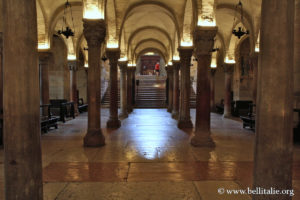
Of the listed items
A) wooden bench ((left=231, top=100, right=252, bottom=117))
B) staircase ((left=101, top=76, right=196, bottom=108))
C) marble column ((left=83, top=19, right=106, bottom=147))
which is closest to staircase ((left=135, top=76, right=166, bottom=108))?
staircase ((left=101, top=76, right=196, bottom=108))

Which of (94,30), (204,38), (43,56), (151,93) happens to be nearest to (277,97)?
(204,38)

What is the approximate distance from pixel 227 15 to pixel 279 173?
12.5 metres

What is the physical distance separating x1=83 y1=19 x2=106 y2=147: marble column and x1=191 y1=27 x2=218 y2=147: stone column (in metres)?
2.68

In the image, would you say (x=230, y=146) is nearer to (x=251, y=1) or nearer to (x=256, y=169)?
(x=256, y=169)

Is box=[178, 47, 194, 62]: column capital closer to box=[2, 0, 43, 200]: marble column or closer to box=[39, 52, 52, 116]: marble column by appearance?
box=[39, 52, 52, 116]: marble column

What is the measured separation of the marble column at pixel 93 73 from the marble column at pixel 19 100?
3710mm

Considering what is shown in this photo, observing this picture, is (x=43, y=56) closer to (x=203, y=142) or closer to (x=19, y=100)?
(x=203, y=142)

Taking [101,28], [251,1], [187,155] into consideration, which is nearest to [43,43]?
[101,28]

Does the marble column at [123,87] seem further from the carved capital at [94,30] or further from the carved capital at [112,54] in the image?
the carved capital at [94,30]

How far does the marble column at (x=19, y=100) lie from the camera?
212cm

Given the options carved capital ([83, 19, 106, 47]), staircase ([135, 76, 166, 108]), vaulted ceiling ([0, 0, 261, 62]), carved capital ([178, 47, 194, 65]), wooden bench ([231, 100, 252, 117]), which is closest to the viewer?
carved capital ([83, 19, 106, 47])

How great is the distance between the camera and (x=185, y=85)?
8.70 metres

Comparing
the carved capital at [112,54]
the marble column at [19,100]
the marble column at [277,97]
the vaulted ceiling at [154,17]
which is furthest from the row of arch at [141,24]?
the marble column at [19,100]

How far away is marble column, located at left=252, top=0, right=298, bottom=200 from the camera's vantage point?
2.07m
